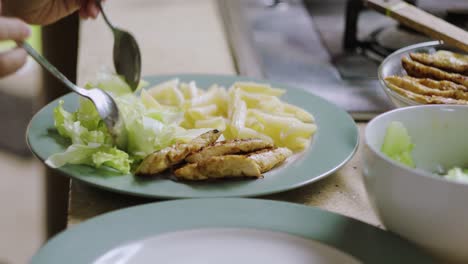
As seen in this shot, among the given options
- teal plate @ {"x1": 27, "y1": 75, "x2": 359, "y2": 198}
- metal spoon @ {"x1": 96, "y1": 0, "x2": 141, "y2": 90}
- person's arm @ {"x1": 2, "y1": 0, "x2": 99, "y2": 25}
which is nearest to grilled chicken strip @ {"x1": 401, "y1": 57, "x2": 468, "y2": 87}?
teal plate @ {"x1": 27, "y1": 75, "x2": 359, "y2": 198}

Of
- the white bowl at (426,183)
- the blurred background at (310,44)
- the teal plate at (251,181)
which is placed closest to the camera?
the white bowl at (426,183)

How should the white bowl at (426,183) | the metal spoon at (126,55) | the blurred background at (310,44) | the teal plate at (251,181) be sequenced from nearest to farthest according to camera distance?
the white bowl at (426,183), the teal plate at (251,181), the metal spoon at (126,55), the blurred background at (310,44)

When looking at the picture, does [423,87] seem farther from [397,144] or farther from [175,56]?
[175,56]

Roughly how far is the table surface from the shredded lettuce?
45 millimetres

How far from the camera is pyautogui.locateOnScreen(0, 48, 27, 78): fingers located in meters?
0.91

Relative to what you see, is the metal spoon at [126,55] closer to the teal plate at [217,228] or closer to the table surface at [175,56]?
the table surface at [175,56]

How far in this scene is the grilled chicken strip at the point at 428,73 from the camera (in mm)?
1040

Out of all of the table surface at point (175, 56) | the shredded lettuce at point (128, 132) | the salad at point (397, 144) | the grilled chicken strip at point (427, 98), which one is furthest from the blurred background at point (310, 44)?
the salad at point (397, 144)

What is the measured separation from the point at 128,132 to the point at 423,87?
428mm

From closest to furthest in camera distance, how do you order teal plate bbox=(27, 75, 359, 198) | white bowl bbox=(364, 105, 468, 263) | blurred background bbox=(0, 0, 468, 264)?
white bowl bbox=(364, 105, 468, 263) < teal plate bbox=(27, 75, 359, 198) < blurred background bbox=(0, 0, 468, 264)

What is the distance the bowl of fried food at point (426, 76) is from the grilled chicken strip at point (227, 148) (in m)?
0.22

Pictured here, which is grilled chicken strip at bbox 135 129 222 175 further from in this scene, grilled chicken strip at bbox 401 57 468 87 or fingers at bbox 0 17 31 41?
grilled chicken strip at bbox 401 57 468 87

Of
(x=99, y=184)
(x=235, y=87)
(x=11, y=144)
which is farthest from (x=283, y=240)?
(x=11, y=144)

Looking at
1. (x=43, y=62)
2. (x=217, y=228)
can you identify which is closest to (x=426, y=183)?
(x=217, y=228)
